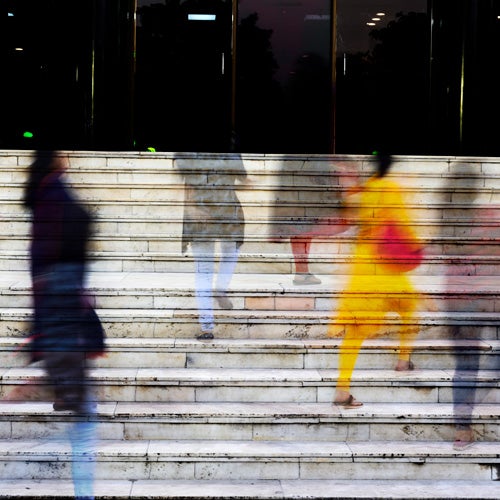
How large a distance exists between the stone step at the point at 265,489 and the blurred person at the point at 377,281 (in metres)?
0.76

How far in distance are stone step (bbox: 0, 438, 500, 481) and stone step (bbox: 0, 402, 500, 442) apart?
0.50ft

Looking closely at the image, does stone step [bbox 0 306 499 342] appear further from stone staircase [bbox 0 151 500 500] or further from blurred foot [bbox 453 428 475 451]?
blurred foot [bbox 453 428 475 451]

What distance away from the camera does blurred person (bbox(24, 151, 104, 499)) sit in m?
4.83

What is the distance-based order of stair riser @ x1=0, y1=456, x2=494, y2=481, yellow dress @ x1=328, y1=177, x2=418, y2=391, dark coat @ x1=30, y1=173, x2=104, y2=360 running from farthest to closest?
yellow dress @ x1=328, y1=177, x2=418, y2=391 < dark coat @ x1=30, y1=173, x2=104, y2=360 < stair riser @ x1=0, y1=456, x2=494, y2=481

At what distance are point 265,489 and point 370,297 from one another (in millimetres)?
2272

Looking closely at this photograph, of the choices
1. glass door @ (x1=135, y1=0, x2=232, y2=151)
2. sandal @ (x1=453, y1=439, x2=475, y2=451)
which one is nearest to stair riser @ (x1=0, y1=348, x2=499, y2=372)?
sandal @ (x1=453, y1=439, x2=475, y2=451)

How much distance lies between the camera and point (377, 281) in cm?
693

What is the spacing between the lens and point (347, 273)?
732 centimetres

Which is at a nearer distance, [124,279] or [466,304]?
[466,304]

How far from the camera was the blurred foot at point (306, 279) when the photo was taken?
682 cm

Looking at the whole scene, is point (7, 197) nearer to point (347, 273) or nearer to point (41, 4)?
point (347, 273)

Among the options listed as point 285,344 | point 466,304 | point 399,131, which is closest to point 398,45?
point 399,131

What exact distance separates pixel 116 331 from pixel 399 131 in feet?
28.3

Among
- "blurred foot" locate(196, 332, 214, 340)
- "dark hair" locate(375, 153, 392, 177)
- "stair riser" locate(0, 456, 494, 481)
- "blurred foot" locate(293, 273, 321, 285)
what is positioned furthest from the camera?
"dark hair" locate(375, 153, 392, 177)
